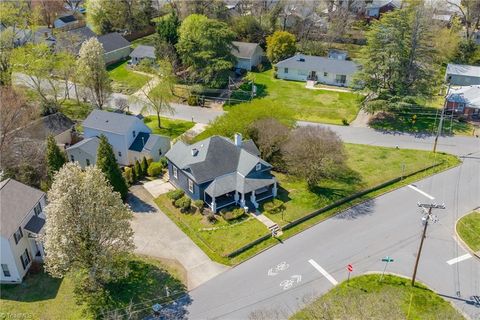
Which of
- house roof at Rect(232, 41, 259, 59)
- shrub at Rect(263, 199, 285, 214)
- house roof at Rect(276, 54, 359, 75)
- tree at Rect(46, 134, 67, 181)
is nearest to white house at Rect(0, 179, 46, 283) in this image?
tree at Rect(46, 134, 67, 181)

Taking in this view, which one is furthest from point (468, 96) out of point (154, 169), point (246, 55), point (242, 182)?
point (154, 169)

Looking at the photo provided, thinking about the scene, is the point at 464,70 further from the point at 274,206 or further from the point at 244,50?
the point at 274,206

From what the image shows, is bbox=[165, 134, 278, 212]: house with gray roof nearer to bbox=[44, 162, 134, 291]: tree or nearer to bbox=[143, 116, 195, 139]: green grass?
bbox=[44, 162, 134, 291]: tree

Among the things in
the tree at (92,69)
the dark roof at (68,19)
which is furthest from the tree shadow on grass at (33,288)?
the dark roof at (68,19)

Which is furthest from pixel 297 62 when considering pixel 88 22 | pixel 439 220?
pixel 88 22

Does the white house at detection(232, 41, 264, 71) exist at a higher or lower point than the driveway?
higher

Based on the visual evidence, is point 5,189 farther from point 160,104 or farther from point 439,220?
point 439,220
